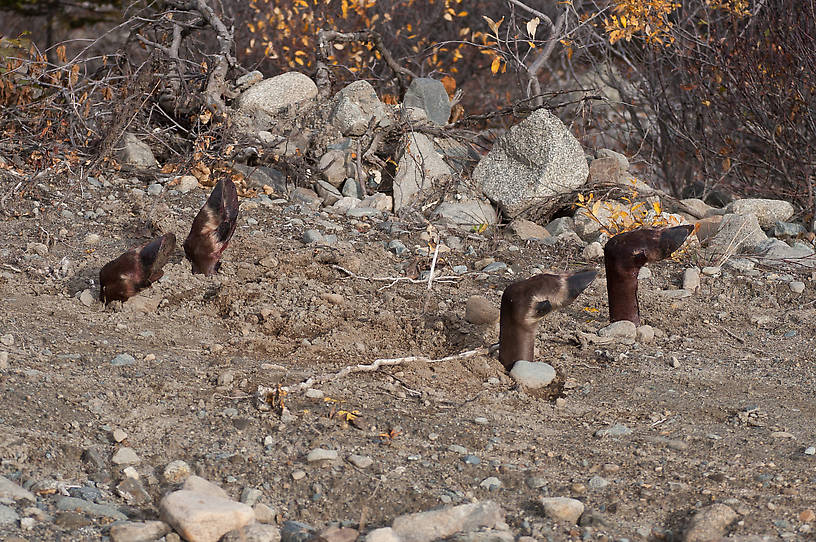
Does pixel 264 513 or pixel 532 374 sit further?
pixel 532 374

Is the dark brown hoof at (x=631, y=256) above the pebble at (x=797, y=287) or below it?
above

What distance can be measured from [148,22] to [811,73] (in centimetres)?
446

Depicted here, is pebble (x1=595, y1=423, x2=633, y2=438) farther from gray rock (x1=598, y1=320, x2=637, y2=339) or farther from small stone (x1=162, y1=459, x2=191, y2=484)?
small stone (x1=162, y1=459, x2=191, y2=484)

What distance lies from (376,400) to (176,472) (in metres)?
0.75

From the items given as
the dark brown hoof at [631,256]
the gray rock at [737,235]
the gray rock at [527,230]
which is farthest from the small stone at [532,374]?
the gray rock at [737,235]

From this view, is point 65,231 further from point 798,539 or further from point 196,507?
point 798,539

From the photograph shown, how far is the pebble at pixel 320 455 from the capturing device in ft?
8.13

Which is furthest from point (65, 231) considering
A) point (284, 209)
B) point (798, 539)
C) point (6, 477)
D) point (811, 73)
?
point (811, 73)

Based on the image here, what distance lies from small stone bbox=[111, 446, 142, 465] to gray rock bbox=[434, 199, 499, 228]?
9.46 feet

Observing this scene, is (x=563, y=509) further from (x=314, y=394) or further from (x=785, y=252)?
(x=785, y=252)

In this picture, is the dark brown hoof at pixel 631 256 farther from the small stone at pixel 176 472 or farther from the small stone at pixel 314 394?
the small stone at pixel 176 472

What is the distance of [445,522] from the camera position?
2166mm

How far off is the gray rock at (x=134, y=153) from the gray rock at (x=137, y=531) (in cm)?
361

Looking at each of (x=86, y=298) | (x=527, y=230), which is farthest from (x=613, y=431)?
(x=527, y=230)
